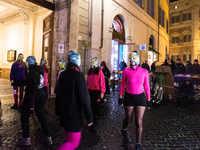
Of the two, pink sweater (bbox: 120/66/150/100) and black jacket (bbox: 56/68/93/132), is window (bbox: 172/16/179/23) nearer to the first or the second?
pink sweater (bbox: 120/66/150/100)

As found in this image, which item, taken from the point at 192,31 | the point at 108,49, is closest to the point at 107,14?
the point at 108,49

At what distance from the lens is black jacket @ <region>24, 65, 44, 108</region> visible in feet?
9.53

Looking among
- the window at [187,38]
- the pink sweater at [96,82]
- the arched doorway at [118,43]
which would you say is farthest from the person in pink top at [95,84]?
the window at [187,38]

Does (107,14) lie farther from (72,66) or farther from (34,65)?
(72,66)

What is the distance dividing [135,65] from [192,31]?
35801 mm

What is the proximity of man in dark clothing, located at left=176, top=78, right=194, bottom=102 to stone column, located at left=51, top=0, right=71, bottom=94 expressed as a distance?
6.15 metres

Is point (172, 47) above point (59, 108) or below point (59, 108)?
above

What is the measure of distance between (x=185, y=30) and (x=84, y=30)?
102ft

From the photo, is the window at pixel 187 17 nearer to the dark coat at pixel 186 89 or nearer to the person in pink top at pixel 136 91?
the dark coat at pixel 186 89

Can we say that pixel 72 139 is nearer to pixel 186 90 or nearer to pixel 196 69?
pixel 186 90

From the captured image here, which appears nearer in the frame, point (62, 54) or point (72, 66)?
point (72, 66)

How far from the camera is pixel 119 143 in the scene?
10.5ft

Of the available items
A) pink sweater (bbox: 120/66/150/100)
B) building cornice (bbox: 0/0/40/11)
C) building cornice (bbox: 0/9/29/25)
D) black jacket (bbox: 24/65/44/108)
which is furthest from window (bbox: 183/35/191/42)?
black jacket (bbox: 24/65/44/108)

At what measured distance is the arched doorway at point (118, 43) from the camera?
14582mm
